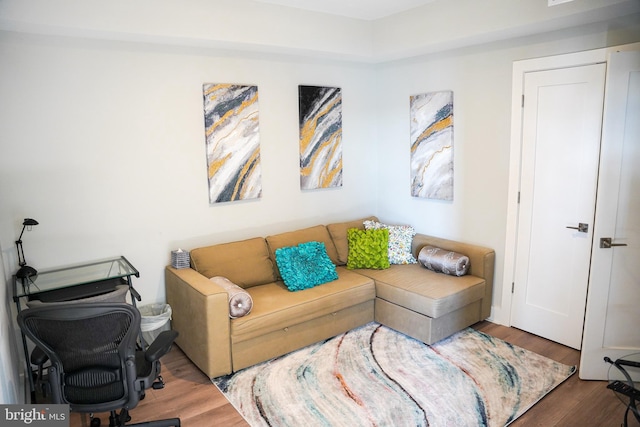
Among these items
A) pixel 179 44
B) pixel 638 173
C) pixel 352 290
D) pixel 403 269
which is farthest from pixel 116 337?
pixel 638 173

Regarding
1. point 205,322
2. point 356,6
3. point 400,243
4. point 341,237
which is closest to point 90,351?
point 205,322

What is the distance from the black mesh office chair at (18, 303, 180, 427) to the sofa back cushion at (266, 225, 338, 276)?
1.73 m

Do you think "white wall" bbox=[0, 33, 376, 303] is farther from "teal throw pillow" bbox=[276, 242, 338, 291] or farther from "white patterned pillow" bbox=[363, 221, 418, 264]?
"white patterned pillow" bbox=[363, 221, 418, 264]

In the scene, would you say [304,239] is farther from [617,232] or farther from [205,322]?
[617,232]

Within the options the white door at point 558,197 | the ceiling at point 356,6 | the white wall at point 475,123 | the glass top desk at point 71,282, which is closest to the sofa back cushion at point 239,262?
the glass top desk at point 71,282

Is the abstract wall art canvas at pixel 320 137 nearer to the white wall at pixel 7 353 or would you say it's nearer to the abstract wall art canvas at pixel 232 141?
the abstract wall art canvas at pixel 232 141

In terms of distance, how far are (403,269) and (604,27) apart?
238cm

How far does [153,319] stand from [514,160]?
3106 millimetres

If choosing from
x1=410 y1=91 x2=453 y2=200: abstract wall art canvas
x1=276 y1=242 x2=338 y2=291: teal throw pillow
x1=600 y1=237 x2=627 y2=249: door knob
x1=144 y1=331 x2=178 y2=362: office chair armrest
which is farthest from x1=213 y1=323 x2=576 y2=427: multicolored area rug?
x1=410 y1=91 x2=453 y2=200: abstract wall art canvas

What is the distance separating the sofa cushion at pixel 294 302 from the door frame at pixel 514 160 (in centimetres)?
113

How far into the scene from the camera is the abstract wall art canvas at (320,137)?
4.29 metres

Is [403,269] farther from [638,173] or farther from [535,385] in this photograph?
[638,173]

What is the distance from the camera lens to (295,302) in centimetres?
337

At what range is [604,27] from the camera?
120 inches
